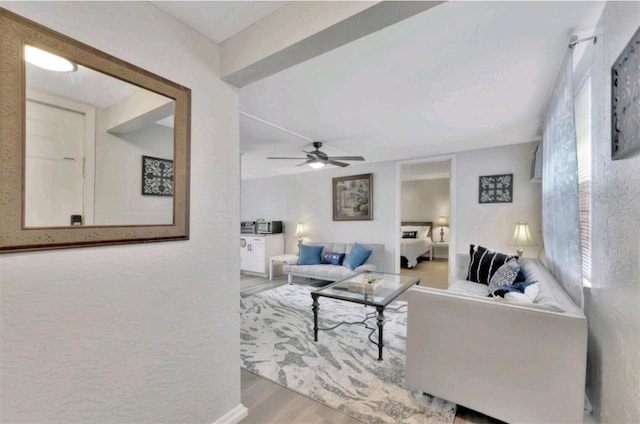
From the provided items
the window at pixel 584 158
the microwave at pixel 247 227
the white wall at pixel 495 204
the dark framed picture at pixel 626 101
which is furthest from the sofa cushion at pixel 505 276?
the microwave at pixel 247 227

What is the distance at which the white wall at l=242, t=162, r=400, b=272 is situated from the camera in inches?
190

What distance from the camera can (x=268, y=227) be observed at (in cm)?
573

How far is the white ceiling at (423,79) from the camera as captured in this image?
1.33m

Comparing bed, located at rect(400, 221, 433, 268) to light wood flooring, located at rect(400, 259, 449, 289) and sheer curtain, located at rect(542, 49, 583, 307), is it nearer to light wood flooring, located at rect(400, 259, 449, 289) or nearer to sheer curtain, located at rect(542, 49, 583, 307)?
light wood flooring, located at rect(400, 259, 449, 289)

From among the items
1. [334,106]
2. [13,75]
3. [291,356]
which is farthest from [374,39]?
[291,356]

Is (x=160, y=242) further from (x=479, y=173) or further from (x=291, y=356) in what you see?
(x=479, y=173)

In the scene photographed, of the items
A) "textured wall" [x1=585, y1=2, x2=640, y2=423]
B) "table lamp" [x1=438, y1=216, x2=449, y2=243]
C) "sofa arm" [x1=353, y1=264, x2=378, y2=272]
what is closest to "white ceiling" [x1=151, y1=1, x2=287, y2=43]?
"textured wall" [x1=585, y1=2, x2=640, y2=423]

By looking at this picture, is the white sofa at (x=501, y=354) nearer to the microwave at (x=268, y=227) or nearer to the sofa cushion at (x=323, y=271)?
the sofa cushion at (x=323, y=271)

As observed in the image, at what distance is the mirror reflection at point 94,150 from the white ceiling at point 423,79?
52 centimetres

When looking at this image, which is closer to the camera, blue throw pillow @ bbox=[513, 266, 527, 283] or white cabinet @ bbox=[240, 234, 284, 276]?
blue throw pillow @ bbox=[513, 266, 527, 283]

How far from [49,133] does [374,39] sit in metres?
1.59

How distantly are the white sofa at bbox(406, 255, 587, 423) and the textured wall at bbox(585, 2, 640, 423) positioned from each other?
0.10 metres

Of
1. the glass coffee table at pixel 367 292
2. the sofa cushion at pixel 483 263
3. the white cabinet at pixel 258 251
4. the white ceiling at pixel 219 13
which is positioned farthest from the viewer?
the white cabinet at pixel 258 251

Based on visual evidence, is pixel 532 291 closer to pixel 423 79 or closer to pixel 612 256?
pixel 612 256
